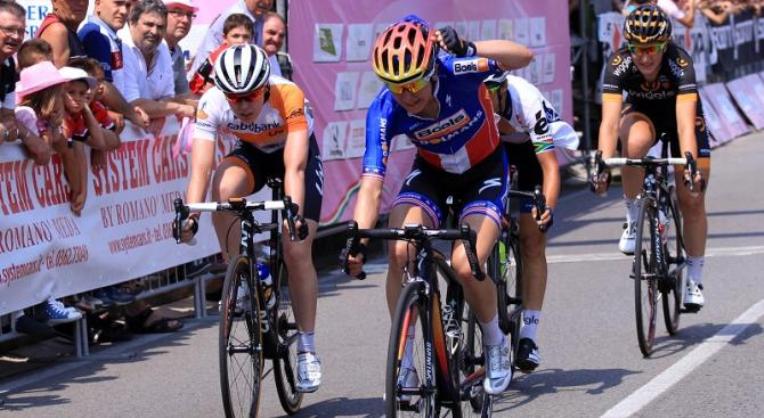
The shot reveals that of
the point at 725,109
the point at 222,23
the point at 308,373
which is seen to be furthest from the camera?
the point at 725,109

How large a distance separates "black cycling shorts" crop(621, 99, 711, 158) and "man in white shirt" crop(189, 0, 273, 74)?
10.9 feet

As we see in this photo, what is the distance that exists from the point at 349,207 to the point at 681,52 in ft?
14.4

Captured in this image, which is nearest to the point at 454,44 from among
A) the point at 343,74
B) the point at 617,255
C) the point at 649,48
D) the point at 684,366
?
the point at 684,366

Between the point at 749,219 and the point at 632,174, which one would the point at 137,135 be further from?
the point at 749,219

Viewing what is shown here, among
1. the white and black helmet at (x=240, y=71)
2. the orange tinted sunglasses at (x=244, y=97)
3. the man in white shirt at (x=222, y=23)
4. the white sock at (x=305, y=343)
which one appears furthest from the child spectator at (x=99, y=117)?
the white sock at (x=305, y=343)

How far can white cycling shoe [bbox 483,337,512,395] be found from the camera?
711 cm

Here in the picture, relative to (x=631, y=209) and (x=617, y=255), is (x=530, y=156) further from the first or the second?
(x=617, y=255)

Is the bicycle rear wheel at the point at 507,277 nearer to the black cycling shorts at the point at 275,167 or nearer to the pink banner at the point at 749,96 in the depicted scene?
the black cycling shorts at the point at 275,167

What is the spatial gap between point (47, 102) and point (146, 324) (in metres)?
1.91

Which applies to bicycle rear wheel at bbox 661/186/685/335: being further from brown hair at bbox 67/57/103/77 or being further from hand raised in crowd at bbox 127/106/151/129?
brown hair at bbox 67/57/103/77

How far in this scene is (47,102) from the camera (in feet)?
30.8

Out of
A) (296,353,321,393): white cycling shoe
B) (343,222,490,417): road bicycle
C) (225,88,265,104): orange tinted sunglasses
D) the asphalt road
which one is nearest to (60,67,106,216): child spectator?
the asphalt road

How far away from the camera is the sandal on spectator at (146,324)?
10570 millimetres

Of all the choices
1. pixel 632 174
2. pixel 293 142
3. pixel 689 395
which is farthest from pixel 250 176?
pixel 632 174
